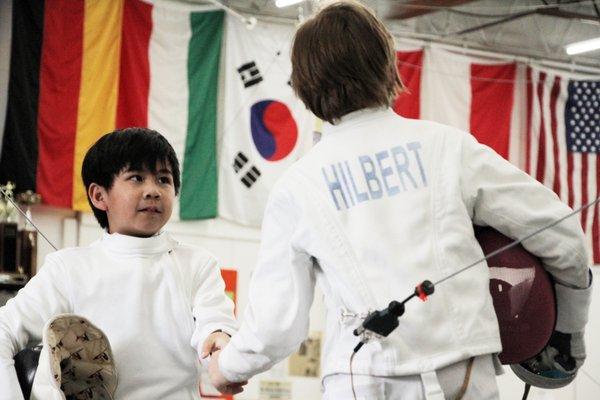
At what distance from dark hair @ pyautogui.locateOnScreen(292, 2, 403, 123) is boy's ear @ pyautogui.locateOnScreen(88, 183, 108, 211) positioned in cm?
85

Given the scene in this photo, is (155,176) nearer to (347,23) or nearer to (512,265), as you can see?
(347,23)

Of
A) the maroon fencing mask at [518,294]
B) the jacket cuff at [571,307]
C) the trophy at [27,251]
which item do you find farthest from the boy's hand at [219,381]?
the trophy at [27,251]

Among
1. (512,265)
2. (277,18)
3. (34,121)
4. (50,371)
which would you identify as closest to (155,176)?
(50,371)

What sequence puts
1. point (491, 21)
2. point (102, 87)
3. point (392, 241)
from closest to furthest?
point (392, 241) → point (102, 87) → point (491, 21)

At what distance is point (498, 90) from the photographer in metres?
10.3

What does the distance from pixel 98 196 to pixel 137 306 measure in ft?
1.21

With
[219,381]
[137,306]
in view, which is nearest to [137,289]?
[137,306]

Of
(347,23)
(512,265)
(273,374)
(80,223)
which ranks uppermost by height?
(347,23)

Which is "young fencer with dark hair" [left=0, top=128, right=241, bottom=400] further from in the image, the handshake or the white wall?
the white wall

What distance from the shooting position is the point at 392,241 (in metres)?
1.66

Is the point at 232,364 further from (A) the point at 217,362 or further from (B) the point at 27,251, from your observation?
(B) the point at 27,251

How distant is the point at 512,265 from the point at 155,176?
1.03 meters

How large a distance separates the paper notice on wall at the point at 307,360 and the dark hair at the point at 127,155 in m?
6.54

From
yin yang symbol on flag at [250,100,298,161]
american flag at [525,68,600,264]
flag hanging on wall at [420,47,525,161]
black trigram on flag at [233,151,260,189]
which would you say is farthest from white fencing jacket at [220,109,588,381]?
american flag at [525,68,600,264]
